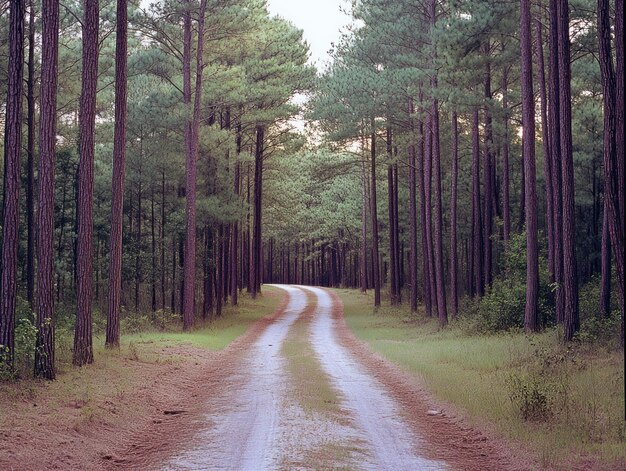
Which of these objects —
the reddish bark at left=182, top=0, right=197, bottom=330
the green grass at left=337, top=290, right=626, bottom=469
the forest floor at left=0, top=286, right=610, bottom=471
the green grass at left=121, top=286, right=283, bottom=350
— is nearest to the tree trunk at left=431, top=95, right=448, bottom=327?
the green grass at left=337, top=290, right=626, bottom=469

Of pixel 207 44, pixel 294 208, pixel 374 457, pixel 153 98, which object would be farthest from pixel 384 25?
pixel 294 208

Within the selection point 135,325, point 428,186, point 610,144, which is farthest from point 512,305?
point 135,325

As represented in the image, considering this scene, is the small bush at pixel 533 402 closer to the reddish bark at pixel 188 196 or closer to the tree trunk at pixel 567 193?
the tree trunk at pixel 567 193

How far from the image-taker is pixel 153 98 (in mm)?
27938

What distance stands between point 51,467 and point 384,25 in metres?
23.4

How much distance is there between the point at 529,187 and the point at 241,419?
12397 millimetres

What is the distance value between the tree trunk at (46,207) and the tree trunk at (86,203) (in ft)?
7.14

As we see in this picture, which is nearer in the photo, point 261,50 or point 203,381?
point 203,381

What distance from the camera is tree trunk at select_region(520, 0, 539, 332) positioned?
1880cm

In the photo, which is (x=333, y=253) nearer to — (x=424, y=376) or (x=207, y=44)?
(x=207, y=44)

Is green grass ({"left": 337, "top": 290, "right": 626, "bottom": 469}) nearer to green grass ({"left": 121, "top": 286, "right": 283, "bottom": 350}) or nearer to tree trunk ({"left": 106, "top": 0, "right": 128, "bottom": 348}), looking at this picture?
green grass ({"left": 121, "top": 286, "right": 283, "bottom": 350})

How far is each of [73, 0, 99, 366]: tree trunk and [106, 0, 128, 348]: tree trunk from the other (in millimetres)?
1927

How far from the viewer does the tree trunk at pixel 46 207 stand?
468 inches

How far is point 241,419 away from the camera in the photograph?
1019 centimetres
